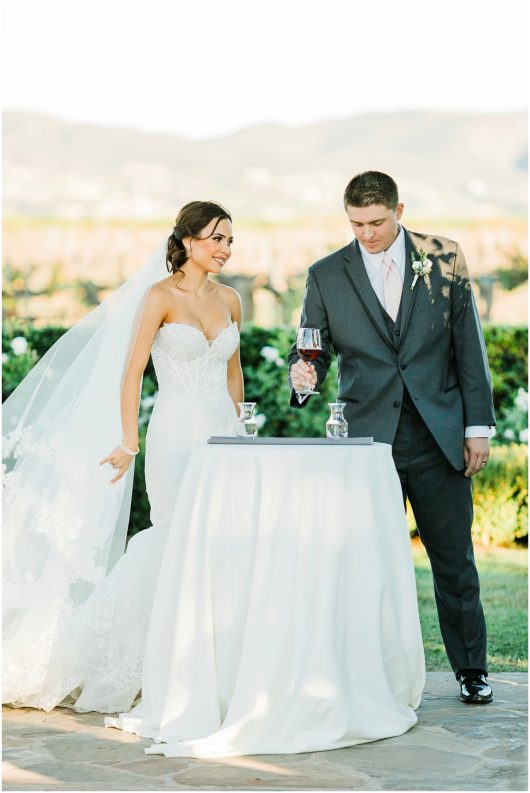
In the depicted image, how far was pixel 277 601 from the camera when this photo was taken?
12.5 feet

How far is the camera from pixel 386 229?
14.4 ft

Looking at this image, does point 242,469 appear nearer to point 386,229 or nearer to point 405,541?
point 405,541

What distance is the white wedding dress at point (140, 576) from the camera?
4484 mm

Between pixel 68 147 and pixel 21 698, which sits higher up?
pixel 68 147

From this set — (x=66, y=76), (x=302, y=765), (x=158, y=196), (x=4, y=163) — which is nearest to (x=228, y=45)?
(x=66, y=76)

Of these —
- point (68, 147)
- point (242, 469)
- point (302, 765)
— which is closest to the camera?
point (302, 765)

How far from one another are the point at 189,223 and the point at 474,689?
88.4 inches

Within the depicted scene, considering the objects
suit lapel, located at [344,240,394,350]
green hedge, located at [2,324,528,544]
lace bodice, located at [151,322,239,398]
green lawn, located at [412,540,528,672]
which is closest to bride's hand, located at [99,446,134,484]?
lace bodice, located at [151,322,239,398]

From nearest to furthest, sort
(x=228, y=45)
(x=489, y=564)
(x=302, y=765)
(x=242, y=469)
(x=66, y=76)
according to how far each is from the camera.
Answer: (x=302, y=765)
(x=242, y=469)
(x=489, y=564)
(x=228, y=45)
(x=66, y=76)

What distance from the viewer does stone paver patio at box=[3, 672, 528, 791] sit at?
11.4 ft

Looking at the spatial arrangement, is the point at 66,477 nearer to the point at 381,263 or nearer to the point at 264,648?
the point at 264,648

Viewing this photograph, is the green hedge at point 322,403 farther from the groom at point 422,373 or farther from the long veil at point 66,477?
the groom at point 422,373

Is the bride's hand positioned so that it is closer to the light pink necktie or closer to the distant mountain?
the light pink necktie

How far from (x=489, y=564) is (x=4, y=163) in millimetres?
30247
